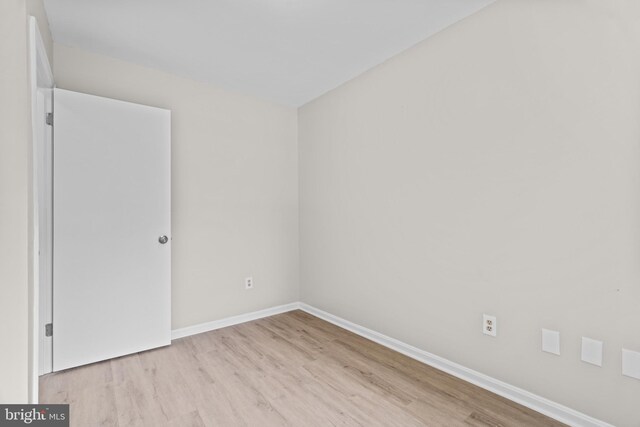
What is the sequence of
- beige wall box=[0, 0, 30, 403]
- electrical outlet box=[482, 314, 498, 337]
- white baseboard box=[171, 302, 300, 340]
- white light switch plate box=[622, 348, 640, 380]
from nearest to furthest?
1. beige wall box=[0, 0, 30, 403]
2. white light switch plate box=[622, 348, 640, 380]
3. electrical outlet box=[482, 314, 498, 337]
4. white baseboard box=[171, 302, 300, 340]

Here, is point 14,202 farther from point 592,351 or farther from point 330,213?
point 592,351

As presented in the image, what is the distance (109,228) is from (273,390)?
1.69 metres

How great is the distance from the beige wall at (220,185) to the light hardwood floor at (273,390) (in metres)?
0.62

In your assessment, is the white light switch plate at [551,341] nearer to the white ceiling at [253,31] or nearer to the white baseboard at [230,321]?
the white ceiling at [253,31]

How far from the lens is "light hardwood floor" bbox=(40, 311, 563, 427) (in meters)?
1.71

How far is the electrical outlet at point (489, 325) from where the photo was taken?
192 cm

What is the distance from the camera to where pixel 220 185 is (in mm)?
3051

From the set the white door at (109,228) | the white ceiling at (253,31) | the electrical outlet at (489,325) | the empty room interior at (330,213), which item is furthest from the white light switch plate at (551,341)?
the white door at (109,228)

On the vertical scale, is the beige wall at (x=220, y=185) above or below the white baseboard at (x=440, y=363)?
above

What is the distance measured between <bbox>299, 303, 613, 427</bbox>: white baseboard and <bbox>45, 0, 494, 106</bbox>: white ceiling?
7.58 feet

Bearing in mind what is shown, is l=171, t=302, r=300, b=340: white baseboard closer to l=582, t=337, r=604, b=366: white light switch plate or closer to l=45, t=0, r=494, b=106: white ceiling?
l=45, t=0, r=494, b=106: white ceiling

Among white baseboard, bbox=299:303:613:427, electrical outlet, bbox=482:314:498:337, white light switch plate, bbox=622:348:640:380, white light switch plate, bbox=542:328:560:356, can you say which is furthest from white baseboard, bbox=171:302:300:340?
white light switch plate, bbox=622:348:640:380

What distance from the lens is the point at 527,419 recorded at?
1.67m

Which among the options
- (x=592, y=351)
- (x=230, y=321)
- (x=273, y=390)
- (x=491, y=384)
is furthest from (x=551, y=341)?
(x=230, y=321)
